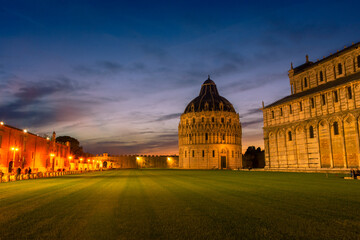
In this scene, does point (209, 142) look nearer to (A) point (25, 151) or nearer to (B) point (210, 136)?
(B) point (210, 136)

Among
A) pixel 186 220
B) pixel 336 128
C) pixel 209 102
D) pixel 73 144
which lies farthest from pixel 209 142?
pixel 186 220

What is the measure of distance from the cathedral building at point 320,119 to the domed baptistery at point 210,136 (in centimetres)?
5174

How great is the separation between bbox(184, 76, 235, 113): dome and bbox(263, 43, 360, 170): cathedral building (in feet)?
179

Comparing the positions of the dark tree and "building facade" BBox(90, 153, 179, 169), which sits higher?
the dark tree

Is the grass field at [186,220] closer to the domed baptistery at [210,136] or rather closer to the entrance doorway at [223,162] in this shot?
the domed baptistery at [210,136]

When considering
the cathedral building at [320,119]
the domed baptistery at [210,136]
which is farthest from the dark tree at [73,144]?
the cathedral building at [320,119]

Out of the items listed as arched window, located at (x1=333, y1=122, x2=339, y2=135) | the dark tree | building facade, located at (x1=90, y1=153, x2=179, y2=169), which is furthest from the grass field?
building facade, located at (x1=90, y1=153, x2=179, y2=169)

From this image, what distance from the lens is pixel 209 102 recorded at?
117m

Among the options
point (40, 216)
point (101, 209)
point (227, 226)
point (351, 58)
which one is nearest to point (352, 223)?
point (227, 226)

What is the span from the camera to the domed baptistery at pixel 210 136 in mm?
109688

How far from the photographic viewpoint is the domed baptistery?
109688 mm

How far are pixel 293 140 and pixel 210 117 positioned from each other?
61.0 metres

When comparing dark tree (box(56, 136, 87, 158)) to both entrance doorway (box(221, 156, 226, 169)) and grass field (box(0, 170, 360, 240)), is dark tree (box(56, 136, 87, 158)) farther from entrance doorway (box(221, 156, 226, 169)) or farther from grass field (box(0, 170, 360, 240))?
grass field (box(0, 170, 360, 240))

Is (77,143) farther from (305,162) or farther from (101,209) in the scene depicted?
(101,209)
